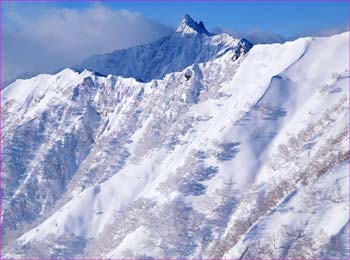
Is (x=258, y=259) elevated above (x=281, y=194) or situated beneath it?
situated beneath

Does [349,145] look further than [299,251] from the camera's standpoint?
Yes

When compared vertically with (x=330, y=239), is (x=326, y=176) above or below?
above

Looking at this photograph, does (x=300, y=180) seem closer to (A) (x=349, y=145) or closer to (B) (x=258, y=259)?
(A) (x=349, y=145)

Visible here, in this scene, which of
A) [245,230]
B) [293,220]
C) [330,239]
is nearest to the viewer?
[330,239]

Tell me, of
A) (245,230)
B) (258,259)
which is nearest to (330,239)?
(258,259)

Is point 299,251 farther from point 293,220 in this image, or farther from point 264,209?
point 264,209

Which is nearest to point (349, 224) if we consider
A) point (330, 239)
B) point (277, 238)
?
point (330, 239)

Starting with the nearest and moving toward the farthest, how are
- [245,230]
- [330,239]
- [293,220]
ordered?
[330,239]
[293,220]
[245,230]

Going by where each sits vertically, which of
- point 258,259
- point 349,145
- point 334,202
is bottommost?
point 258,259

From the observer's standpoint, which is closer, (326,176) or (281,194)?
(326,176)
